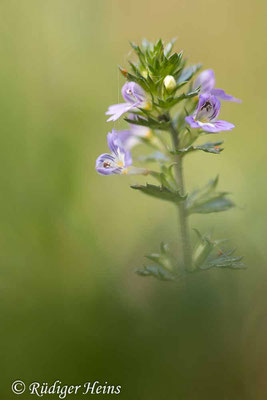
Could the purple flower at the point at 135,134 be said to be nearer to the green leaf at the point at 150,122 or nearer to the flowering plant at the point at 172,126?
the flowering plant at the point at 172,126

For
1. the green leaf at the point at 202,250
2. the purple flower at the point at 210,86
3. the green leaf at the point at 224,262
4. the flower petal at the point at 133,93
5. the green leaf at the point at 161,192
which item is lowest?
the green leaf at the point at 224,262

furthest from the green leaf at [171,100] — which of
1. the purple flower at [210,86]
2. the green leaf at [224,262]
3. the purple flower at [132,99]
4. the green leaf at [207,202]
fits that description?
the green leaf at [224,262]

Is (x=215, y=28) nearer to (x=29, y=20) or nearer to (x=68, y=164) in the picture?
(x=29, y=20)

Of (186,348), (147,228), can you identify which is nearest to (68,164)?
(147,228)

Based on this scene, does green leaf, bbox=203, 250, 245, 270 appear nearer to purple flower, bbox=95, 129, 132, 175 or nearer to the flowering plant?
the flowering plant

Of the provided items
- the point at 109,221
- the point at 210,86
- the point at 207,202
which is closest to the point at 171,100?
the point at 210,86

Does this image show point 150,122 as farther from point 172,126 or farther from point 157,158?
point 157,158

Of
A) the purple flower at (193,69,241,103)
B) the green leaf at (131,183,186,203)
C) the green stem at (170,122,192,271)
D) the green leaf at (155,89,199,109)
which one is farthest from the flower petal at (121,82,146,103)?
the green leaf at (131,183,186,203)
